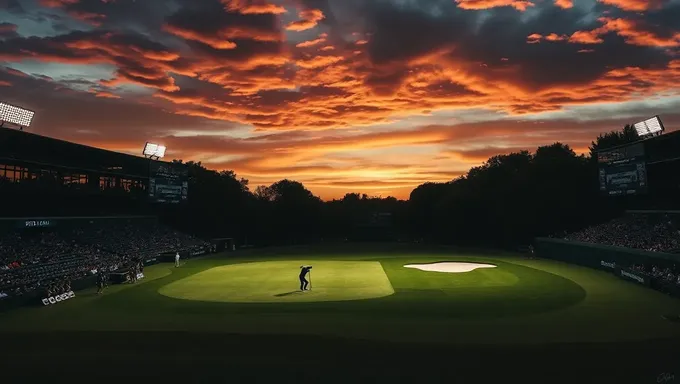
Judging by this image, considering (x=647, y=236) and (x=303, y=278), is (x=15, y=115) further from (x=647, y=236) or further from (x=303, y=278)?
(x=647, y=236)

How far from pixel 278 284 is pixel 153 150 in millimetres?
45990

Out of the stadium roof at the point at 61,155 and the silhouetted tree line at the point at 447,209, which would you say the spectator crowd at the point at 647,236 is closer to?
the silhouetted tree line at the point at 447,209

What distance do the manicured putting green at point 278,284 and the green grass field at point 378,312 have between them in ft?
0.31

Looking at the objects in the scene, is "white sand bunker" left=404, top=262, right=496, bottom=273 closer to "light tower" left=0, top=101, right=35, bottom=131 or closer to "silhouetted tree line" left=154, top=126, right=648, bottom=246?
"silhouetted tree line" left=154, top=126, right=648, bottom=246

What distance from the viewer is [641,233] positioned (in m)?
51.2

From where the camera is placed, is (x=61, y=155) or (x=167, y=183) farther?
(x=167, y=183)

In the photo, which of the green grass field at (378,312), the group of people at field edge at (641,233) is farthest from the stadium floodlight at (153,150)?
the group of people at field edge at (641,233)

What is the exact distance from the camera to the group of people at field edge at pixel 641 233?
43.9 m

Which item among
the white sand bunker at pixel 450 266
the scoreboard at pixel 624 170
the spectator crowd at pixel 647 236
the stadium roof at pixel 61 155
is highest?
the stadium roof at pixel 61 155

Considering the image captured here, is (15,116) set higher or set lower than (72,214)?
higher

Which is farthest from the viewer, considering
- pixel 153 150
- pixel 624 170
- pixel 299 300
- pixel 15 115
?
pixel 153 150

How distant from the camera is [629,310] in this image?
2770 centimetres

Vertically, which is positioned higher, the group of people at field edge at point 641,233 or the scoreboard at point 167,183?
the scoreboard at point 167,183

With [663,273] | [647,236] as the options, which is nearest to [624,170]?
[647,236]
